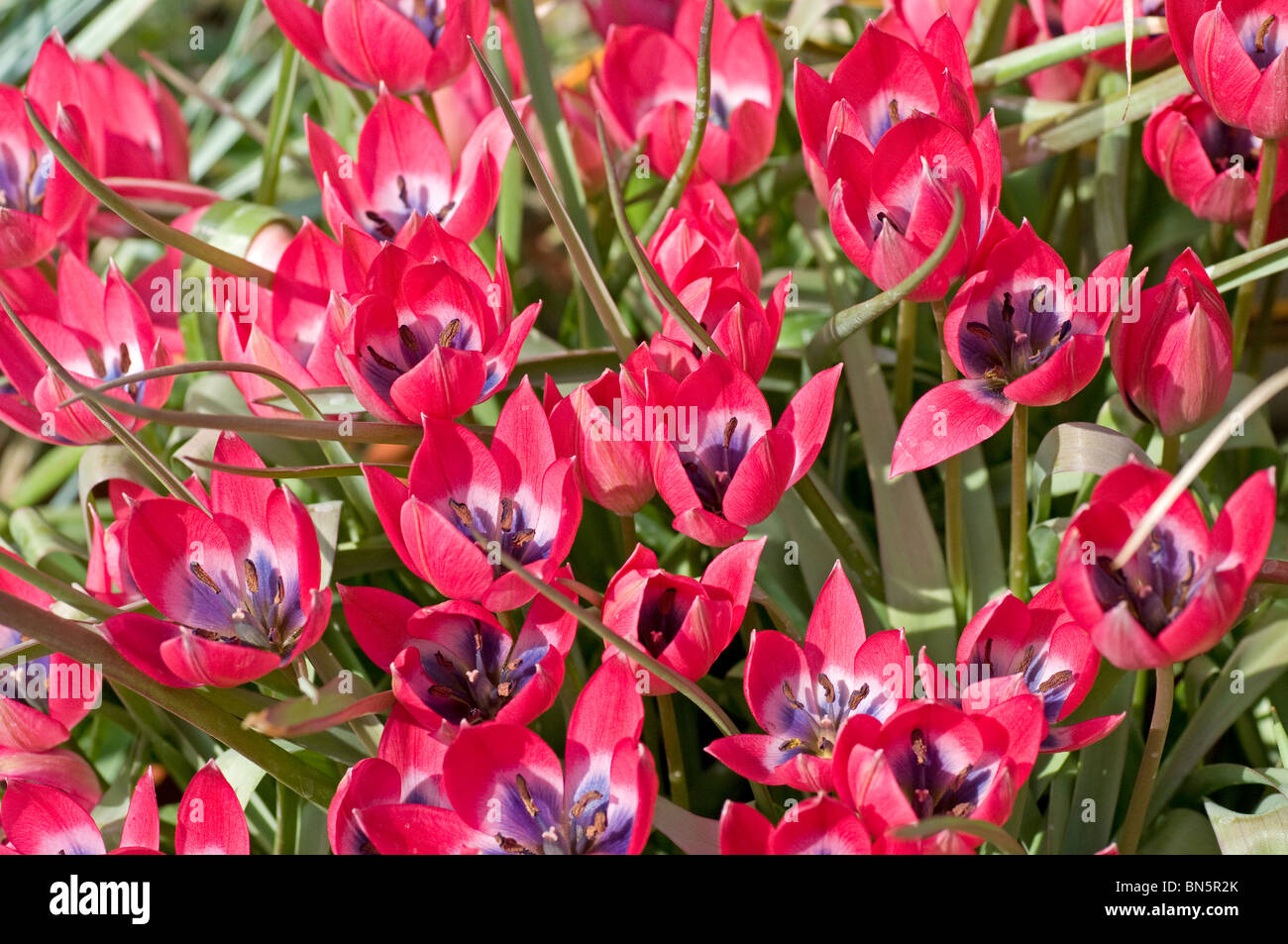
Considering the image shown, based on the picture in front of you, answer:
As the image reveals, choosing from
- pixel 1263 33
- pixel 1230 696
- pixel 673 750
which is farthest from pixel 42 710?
pixel 1263 33

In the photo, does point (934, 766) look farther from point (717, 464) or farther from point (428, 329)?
point (428, 329)

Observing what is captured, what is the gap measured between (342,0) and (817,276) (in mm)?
429

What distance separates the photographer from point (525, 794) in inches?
20.7

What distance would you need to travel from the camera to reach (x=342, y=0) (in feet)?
2.36

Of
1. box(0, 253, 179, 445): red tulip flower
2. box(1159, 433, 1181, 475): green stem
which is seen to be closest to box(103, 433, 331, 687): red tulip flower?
box(0, 253, 179, 445): red tulip flower

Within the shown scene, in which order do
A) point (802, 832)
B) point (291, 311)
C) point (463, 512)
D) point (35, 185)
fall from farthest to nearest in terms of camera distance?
point (35, 185), point (291, 311), point (463, 512), point (802, 832)

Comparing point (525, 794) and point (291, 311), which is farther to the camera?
point (291, 311)

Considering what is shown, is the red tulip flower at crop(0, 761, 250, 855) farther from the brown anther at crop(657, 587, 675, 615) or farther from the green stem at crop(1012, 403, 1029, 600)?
the green stem at crop(1012, 403, 1029, 600)

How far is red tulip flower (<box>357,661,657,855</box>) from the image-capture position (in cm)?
50

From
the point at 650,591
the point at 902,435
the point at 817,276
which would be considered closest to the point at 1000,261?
the point at 902,435

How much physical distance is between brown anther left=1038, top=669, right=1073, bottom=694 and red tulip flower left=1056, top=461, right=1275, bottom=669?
0.05 meters

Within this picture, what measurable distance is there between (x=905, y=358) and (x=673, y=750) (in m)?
0.30

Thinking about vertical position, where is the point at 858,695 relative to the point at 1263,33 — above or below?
below
